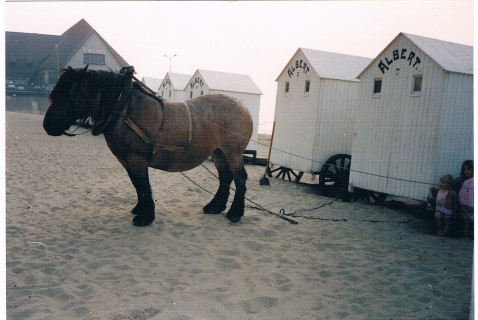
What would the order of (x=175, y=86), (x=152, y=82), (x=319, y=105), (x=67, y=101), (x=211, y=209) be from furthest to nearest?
(x=152, y=82) < (x=175, y=86) < (x=319, y=105) < (x=211, y=209) < (x=67, y=101)

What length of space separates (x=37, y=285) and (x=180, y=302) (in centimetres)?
137

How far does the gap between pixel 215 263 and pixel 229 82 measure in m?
11.2

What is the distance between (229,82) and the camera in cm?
1471

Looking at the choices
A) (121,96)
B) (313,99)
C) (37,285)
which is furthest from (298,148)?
(37,285)

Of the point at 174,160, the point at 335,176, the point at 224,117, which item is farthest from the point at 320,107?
the point at 174,160

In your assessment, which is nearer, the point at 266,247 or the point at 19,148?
the point at 266,247

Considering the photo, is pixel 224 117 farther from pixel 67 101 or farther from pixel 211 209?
pixel 67 101

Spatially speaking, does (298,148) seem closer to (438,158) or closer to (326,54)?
(326,54)

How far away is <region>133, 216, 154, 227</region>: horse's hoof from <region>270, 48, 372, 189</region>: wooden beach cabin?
462 cm

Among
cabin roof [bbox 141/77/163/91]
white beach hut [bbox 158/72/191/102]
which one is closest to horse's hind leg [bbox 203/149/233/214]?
white beach hut [bbox 158/72/191/102]

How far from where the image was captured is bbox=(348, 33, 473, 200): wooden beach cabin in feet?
19.8

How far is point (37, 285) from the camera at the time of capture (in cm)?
354

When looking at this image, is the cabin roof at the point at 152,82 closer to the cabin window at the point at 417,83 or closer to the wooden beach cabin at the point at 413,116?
the wooden beach cabin at the point at 413,116

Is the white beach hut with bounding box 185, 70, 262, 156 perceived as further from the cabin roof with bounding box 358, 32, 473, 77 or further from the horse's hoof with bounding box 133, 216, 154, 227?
the horse's hoof with bounding box 133, 216, 154, 227
